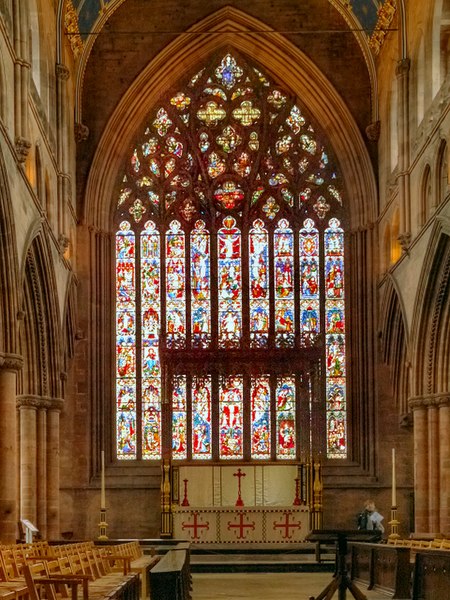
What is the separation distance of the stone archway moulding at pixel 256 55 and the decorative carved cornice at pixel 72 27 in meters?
2.22

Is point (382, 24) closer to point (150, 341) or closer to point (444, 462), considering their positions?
point (150, 341)

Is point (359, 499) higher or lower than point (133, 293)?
lower

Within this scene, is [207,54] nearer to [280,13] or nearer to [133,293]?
[280,13]

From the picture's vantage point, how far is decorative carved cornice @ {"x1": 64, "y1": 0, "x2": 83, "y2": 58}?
1316 inches

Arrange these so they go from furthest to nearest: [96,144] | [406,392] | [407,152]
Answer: [96,144] < [406,392] < [407,152]

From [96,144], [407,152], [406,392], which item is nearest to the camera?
[407,152]

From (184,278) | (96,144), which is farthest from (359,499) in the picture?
(96,144)

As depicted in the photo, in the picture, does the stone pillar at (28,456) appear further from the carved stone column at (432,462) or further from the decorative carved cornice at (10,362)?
the carved stone column at (432,462)

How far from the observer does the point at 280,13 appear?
36.2m

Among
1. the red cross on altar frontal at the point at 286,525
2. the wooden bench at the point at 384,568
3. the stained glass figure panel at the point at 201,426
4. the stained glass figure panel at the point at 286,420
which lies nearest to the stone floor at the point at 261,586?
the wooden bench at the point at 384,568

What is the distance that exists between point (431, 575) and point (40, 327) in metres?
17.9

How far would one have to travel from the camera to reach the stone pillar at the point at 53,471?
3067 centimetres

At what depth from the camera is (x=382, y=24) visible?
3375 cm

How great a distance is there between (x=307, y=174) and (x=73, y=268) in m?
7.36
